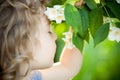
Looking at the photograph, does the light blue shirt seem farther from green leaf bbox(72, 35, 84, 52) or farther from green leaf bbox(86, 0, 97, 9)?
green leaf bbox(86, 0, 97, 9)

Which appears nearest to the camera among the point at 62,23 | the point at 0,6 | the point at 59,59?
the point at 0,6

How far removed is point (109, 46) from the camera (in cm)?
137

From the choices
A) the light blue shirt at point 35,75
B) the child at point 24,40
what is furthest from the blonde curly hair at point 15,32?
the light blue shirt at point 35,75

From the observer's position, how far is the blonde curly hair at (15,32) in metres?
1.20

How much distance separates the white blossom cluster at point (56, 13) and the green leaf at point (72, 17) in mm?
45

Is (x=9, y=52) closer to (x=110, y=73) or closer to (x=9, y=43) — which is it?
(x=9, y=43)

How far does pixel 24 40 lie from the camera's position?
122 centimetres

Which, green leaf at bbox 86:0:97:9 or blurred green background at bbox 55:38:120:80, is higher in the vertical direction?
green leaf at bbox 86:0:97:9

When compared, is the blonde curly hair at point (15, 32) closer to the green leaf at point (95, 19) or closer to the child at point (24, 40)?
the child at point (24, 40)

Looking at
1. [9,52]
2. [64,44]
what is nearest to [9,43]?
[9,52]

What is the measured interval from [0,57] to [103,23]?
1.28 feet

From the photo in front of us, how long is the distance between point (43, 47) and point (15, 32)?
138 mm

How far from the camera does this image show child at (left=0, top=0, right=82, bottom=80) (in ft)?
3.95

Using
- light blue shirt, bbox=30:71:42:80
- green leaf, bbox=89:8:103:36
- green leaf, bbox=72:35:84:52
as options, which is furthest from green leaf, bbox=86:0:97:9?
light blue shirt, bbox=30:71:42:80
